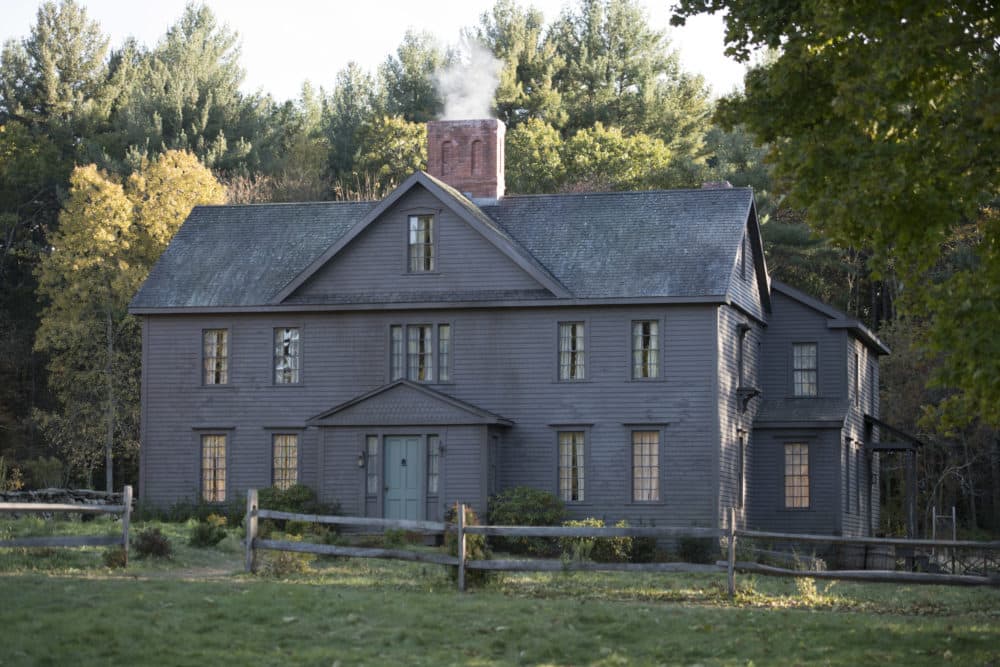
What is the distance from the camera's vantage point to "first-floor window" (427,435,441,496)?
32781 millimetres

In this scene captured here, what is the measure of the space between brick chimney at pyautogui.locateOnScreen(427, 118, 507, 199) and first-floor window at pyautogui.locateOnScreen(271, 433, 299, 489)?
7777mm

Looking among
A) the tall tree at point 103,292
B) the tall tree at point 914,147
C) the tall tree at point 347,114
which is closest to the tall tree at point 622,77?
the tall tree at point 347,114

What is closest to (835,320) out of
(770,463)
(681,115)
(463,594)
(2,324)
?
(770,463)

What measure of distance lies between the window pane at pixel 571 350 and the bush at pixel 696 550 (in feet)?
14.9

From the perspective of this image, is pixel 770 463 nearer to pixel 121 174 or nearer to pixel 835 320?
pixel 835 320

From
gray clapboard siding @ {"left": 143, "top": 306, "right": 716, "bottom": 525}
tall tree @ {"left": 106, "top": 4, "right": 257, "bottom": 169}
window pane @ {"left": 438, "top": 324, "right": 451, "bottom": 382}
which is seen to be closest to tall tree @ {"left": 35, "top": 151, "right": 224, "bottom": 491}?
tall tree @ {"left": 106, "top": 4, "right": 257, "bottom": 169}

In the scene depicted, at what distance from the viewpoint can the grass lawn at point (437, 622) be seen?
1422cm

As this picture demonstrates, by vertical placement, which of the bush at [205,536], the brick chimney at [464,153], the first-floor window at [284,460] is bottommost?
the bush at [205,536]

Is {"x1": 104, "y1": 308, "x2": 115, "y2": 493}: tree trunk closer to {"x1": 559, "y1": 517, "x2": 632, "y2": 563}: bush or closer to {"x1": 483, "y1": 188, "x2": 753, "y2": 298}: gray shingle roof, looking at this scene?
{"x1": 483, "y1": 188, "x2": 753, "y2": 298}: gray shingle roof

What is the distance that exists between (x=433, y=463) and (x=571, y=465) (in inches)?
124

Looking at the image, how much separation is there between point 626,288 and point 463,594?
14749 mm

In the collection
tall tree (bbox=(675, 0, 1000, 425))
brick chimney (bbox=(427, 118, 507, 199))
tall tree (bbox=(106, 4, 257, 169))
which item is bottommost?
tall tree (bbox=(675, 0, 1000, 425))

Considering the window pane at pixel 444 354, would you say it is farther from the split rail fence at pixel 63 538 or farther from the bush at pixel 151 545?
the split rail fence at pixel 63 538

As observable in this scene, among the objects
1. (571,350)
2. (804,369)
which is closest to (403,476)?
(571,350)
